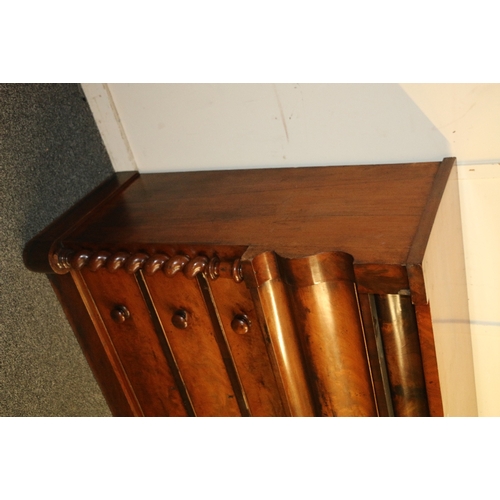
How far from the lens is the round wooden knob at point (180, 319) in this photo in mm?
1125

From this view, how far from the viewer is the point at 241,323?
3.51 feet

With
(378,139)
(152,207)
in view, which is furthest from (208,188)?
(378,139)

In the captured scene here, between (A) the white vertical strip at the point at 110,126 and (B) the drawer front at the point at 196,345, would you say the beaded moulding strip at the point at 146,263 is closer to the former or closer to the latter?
(B) the drawer front at the point at 196,345

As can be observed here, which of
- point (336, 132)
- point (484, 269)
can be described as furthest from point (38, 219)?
point (484, 269)

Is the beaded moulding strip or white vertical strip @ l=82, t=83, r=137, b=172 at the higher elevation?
white vertical strip @ l=82, t=83, r=137, b=172

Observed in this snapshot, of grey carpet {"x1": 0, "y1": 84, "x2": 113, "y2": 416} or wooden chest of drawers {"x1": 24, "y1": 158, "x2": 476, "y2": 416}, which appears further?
grey carpet {"x1": 0, "y1": 84, "x2": 113, "y2": 416}

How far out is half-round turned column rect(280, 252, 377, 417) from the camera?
93 centimetres

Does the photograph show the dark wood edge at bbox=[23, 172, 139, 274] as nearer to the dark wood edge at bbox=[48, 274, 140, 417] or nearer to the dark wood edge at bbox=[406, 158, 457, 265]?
the dark wood edge at bbox=[48, 274, 140, 417]

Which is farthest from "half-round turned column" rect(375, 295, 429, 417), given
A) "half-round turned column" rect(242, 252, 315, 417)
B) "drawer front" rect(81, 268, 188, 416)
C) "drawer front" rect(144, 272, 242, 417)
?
"drawer front" rect(81, 268, 188, 416)

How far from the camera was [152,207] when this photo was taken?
3.98ft

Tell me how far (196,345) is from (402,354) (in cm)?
41

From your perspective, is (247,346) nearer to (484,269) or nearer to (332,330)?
(332,330)

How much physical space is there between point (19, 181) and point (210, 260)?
43 centimetres

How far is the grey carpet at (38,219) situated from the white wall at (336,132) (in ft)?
0.28
